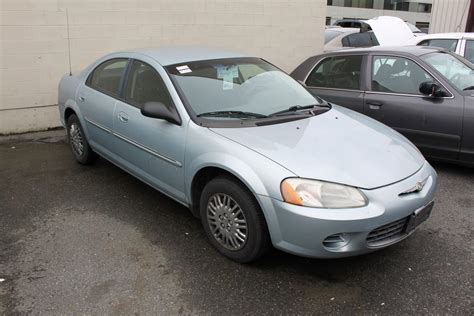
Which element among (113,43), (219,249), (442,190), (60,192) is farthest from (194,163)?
(113,43)

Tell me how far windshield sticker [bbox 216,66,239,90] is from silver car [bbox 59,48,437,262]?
0.4 inches

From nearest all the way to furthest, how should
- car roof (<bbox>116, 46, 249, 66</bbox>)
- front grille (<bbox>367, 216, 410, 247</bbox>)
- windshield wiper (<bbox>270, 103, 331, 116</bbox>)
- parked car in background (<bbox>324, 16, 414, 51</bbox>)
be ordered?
front grille (<bbox>367, 216, 410, 247</bbox>) → windshield wiper (<bbox>270, 103, 331, 116</bbox>) → car roof (<bbox>116, 46, 249, 66</bbox>) → parked car in background (<bbox>324, 16, 414, 51</bbox>)

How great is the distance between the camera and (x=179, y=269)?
10.5 feet

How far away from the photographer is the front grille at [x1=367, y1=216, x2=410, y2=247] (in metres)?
2.87

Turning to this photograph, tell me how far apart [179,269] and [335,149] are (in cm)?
138

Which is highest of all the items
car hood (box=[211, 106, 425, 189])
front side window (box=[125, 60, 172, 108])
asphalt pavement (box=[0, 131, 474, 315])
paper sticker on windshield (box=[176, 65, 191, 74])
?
paper sticker on windshield (box=[176, 65, 191, 74])

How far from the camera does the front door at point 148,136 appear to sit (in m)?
3.56

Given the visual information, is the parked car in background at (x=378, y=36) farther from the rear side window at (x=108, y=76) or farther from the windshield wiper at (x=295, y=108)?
the rear side window at (x=108, y=76)

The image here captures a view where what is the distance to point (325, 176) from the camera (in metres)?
2.85

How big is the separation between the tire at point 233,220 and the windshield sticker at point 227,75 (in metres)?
1.00

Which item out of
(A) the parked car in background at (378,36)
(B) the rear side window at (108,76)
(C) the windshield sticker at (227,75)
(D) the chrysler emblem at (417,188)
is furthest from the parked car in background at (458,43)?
(B) the rear side window at (108,76)

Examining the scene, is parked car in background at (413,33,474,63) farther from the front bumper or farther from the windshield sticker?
the front bumper

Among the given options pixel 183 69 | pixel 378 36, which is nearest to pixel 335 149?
pixel 183 69

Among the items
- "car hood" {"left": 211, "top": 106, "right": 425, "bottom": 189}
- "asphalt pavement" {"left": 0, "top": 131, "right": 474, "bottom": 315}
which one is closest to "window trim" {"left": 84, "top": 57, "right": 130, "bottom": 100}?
"asphalt pavement" {"left": 0, "top": 131, "right": 474, "bottom": 315}
